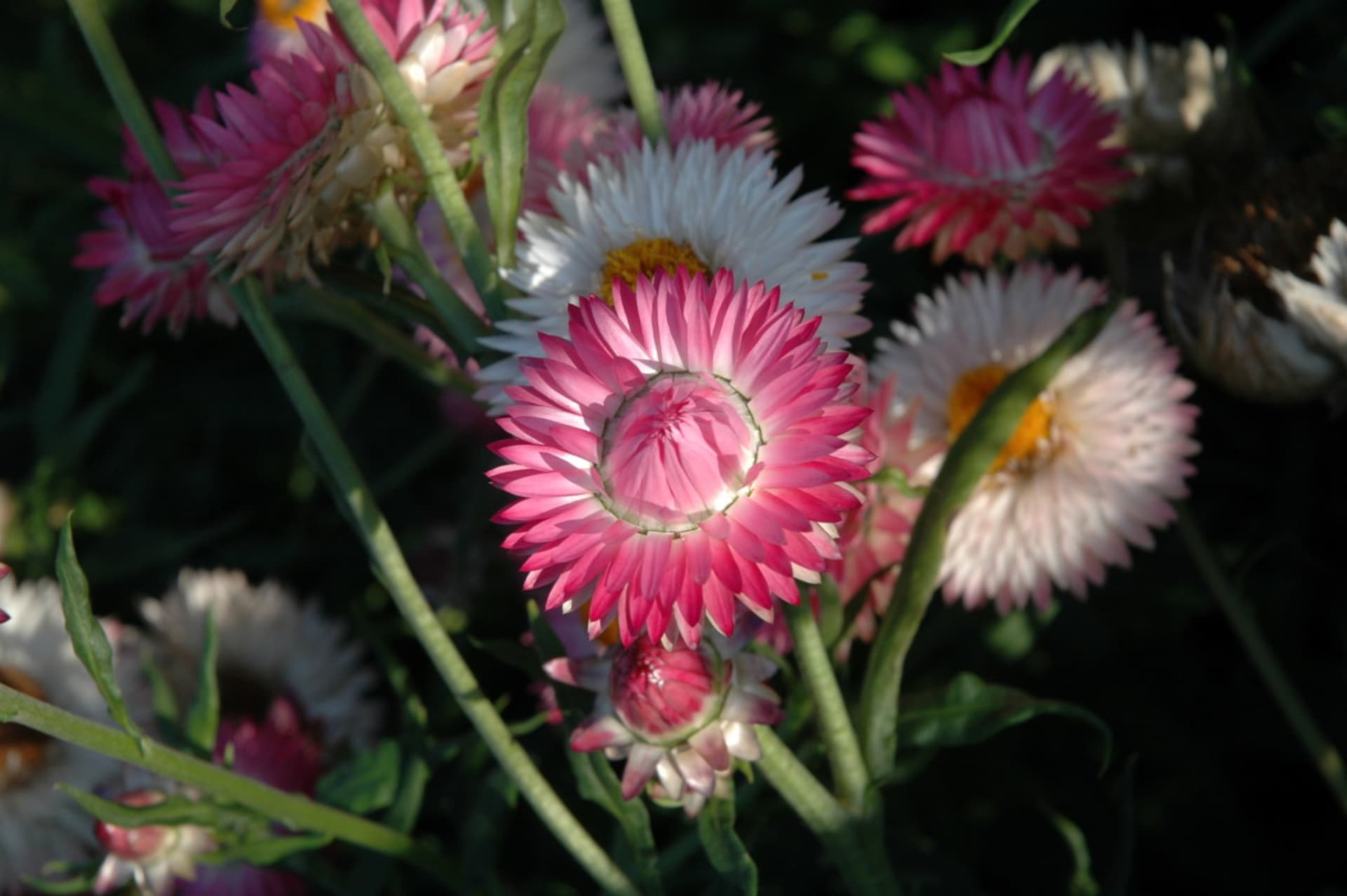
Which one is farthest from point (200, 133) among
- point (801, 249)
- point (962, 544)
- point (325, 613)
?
point (325, 613)

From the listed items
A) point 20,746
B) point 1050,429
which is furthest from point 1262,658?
point 20,746

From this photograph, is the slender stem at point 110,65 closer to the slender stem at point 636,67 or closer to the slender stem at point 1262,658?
the slender stem at point 636,67

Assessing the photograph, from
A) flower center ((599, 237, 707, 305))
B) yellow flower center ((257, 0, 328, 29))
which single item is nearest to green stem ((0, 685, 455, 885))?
flower center ((599, 237, 707, 305))

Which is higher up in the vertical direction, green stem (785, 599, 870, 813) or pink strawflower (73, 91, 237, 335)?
pink strawflower (73, 91, 237, 335)

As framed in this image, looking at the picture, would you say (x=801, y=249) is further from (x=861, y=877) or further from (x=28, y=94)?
(x=28, y=94)

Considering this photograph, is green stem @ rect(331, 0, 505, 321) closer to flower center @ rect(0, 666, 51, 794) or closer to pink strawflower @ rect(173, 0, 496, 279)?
pink strawflower @ rect(173, 0, 496, 279)

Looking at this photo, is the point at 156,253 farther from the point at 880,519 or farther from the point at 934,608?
the point at 934,608
